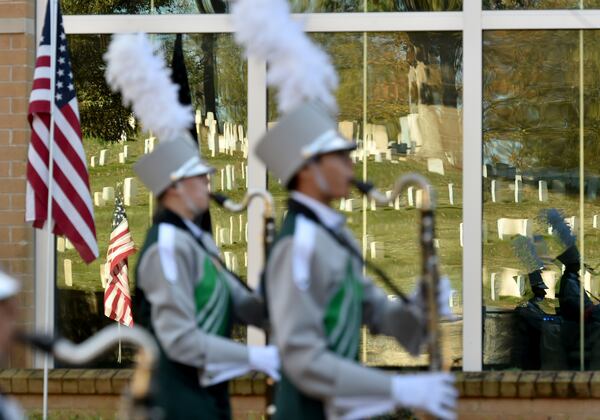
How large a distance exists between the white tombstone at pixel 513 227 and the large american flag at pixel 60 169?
7.88 ft

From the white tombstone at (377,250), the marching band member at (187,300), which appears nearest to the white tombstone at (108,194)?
the white tombstone at (377,250)

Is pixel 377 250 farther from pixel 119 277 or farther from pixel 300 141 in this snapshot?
pixel 300 141

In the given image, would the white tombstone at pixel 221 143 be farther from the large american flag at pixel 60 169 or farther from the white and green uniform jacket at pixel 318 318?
the white and green uniform jacket at pixel 318 318

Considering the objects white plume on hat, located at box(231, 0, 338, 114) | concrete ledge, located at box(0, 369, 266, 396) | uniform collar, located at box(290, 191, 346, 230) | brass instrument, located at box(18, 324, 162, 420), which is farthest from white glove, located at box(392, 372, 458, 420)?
concrete ledge, located at box(0, 369, 266, 396)

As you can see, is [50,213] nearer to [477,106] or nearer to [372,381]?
[477,106]

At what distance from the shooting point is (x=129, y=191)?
916cm

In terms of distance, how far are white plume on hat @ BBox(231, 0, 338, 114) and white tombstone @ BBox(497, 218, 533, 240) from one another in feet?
13.7

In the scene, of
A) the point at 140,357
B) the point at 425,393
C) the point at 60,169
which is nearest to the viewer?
the point at 140,357

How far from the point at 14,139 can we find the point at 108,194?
0.66 metres

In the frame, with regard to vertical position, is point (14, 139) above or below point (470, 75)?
below

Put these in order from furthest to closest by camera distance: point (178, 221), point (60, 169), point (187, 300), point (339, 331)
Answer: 1. point (60, 169)
2. point (178, 221)
3. point (187, 300)
4. point (339, 331)

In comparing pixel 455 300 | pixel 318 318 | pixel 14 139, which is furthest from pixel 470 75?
pixel 318 318

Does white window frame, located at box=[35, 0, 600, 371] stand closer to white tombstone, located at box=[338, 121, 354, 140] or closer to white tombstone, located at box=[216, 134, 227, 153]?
white tombstone, located at box=[216, 134, 227, 153]

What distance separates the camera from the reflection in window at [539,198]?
8883 millimetres
